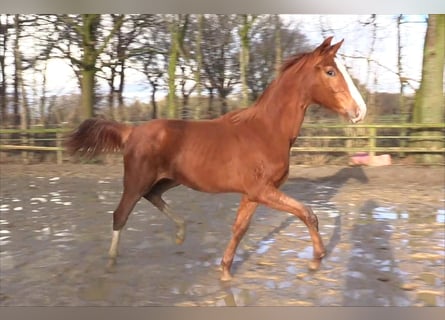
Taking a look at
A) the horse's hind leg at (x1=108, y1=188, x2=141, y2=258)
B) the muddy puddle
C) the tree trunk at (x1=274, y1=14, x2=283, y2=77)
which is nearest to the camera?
the muddy puddle

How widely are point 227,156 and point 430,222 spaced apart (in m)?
1.36

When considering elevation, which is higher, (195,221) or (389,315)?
(195,221)

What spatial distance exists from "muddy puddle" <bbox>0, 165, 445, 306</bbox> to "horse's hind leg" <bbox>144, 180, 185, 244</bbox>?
0.24 ft

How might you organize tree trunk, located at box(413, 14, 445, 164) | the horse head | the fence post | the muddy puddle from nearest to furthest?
1. the horse head
2. the muddy puddle
3. tree trunk, located at box(413, 14, 445, 164)
4. the fence post

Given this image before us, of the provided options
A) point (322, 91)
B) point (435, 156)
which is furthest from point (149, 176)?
point (435, 156)

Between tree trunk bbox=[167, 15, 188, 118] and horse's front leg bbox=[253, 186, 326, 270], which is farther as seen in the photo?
tree trunk bbox=[167, 15, 188, 118]

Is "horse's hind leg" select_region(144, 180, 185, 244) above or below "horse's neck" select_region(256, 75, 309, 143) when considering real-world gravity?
below

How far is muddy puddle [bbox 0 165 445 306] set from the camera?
1831 mm

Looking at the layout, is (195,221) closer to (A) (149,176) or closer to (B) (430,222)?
(A) (149,176)

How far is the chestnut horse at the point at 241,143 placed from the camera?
5.67 feet

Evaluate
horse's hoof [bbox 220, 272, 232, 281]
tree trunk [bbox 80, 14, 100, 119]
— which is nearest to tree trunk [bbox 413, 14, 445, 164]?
horse's hoof [bbox 220, 272, 232, 281]

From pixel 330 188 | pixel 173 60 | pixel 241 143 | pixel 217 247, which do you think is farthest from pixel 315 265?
pixel 173 60

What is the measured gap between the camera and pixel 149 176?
1911 millimetres

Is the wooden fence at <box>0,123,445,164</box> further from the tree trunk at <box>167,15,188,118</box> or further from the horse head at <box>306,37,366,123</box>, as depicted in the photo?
the horse head at <box>306,37,366,123</box>
